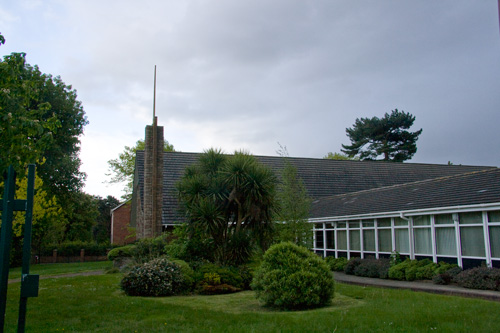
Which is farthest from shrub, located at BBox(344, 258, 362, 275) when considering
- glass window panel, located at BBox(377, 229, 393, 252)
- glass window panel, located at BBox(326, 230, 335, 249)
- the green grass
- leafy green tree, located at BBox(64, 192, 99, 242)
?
leafy green tree, located at BBox(64, 192, 99, 242)

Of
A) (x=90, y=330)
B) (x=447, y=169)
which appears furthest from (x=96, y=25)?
(x=447, y=169)

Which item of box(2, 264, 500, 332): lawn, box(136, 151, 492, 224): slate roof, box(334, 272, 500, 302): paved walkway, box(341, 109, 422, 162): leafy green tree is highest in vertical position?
box(341, 109, 422, 162): leafy green tree

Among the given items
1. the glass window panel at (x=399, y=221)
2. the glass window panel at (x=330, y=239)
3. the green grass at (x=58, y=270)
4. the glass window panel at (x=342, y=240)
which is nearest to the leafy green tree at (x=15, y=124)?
the glass window panel at (x=399, y=221)

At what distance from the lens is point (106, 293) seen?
40.0 feet

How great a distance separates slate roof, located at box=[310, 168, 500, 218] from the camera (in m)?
15.2

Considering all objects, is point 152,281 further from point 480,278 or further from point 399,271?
point 480,278

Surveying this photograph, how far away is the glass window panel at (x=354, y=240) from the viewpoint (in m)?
20.9

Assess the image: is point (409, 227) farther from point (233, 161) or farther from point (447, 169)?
point (447, 169)

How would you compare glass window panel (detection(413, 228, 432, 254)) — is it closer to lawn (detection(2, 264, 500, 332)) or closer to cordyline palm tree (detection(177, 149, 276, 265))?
cordyline palm tree (detection(177, 149, 276, 265))

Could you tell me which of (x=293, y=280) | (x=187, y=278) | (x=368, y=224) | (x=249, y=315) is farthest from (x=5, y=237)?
(x=368, y=224)

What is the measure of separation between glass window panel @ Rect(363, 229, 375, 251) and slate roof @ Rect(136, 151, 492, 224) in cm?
998

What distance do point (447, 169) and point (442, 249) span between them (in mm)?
22981

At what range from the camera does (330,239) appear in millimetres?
23641

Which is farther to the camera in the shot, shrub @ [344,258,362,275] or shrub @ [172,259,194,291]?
shrub @ [344,258,362,275]
